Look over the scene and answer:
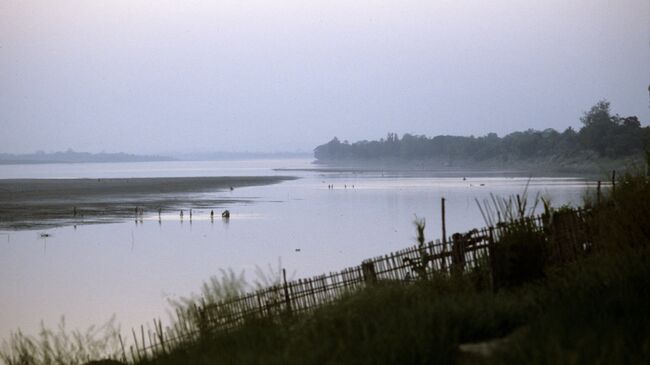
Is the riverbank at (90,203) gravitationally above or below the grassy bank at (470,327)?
below

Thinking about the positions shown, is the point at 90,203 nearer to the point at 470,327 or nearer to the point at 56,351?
the point at 56,351

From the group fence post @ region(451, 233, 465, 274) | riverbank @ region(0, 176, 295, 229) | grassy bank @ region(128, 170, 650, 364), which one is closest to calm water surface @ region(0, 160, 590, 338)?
fence post @ region(451, 233, 465, 274)

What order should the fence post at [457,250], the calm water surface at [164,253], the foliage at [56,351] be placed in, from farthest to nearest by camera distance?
1. the calm water surface at [164,253]
2. the fence post at [457,250]
3. the foliage at [56,351]

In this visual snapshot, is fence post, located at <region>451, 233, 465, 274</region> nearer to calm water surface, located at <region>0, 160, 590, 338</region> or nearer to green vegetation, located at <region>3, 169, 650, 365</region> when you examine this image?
green vegetation, located at <region>3, 169, 650, 365</region>

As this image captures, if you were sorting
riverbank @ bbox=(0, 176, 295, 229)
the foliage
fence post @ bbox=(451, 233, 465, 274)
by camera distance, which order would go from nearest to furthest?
the foliage < fence post @ bbox=(451, 233, 465, 274) < riverbank @ bbox=(0, 176, 295, 229)

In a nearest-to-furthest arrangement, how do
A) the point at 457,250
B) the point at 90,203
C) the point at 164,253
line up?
the point at 457,250
the point at 164,253
the point at 90,203

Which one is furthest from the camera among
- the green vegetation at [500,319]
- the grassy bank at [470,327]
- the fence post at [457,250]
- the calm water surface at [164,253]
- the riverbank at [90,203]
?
the riverbank at [90,203]

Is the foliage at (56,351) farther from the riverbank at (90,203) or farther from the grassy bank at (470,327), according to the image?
the riverbank at (90,203)

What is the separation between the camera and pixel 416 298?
1120cm

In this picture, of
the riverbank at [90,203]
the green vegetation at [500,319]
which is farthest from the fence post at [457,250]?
the riverbank at [90,203]

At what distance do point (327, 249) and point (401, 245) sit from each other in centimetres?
362

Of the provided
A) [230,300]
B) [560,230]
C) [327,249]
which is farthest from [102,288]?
[560,230]

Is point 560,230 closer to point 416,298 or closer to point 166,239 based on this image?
point 416,298

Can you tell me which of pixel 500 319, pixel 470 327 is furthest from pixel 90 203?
pixel 470 327
